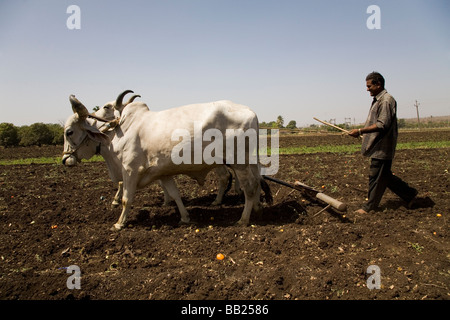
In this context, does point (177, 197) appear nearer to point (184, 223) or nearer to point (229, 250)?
point (184, 223)

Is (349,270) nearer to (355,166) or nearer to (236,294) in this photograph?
(236,294)

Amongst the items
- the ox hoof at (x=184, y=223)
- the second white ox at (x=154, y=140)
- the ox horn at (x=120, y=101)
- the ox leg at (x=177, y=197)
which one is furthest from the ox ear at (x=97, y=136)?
the ox hoof at (x=184, y=223)

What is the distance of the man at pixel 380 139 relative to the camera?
16.0 feet

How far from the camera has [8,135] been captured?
96.5ft

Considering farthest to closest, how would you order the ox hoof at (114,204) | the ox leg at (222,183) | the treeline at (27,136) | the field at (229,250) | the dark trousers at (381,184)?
the treeline at (27,136), the ox leg at (222,183), the ox hoof at (114,204), the dark trousers at (381,184), the field at (229,250)

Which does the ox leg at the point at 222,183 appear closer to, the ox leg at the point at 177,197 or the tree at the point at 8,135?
the ox leg at the point at 177,197

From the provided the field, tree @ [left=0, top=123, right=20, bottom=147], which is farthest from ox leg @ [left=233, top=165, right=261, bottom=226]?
tree @ [left=0, top=123, right=20, bottom=147]

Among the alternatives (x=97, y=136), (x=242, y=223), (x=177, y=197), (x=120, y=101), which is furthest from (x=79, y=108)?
(x=242, y=223)

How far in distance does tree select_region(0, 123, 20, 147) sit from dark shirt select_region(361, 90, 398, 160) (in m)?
34.2

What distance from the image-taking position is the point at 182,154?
4895 mm

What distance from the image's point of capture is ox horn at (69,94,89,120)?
5.10m

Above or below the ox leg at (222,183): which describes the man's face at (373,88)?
above

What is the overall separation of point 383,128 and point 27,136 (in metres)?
34.1
